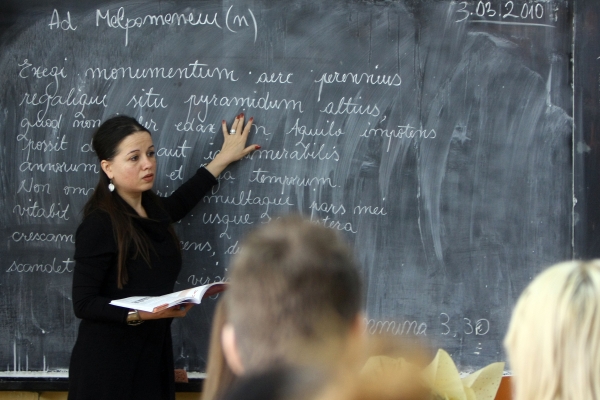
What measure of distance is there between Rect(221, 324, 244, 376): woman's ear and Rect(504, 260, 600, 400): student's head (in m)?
0.44

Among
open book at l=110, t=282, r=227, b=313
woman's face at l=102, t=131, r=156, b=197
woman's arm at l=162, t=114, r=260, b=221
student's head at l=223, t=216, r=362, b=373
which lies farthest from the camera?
woman's arm at l=162, t=114, r=260, b=221

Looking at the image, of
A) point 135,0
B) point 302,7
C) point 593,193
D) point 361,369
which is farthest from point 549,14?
point 361,369

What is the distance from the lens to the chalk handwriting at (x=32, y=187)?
2.98 metres

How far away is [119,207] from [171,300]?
0.51 metres

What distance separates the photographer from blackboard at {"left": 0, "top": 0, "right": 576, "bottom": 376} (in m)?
2.95

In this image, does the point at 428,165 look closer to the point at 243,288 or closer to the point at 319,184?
the point at 319,184

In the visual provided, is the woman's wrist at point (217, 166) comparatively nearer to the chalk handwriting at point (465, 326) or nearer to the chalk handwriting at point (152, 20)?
the chalk handwriting at point (152, 20)

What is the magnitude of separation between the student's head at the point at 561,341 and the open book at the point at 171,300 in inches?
47.7

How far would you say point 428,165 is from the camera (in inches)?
118

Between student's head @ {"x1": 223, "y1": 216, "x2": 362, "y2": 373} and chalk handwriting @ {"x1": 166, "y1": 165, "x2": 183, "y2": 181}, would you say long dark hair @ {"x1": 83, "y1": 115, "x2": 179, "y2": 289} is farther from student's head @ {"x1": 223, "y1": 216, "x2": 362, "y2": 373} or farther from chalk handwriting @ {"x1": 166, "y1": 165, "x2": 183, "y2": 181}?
student's head @ {"x1": 223, "y1": 216, "x2": 362, "y2": 373}

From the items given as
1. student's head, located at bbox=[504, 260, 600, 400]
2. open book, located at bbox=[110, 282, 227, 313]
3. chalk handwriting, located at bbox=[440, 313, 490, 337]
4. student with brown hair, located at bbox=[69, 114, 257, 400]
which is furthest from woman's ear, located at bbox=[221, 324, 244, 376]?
chalk handwriting, located at bbox=[440, 313, 490, 337]

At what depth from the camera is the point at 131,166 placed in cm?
260

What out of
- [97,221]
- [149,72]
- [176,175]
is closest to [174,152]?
[176,175]

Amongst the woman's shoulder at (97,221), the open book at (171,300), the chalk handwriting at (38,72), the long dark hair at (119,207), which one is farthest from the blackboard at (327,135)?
the open book at (171,300)
